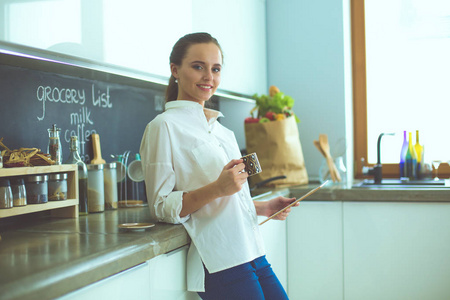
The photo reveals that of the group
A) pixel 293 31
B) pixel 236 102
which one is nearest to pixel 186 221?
pixel 236 102

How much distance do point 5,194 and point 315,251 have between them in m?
1.50

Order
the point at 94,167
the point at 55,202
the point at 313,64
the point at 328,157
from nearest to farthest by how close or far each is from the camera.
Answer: the point at 55,202 < the point at 94,167 < the point at 328,157 < the point at 313,64

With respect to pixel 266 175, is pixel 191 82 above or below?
above

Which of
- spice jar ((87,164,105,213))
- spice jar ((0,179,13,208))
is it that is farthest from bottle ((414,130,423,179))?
spice jar ((0,179,13,208))

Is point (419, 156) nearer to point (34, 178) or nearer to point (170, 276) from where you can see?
point (170, 276)

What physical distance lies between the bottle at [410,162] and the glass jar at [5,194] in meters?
2.11

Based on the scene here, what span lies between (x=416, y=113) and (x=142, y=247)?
234cm

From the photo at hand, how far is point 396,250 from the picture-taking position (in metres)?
2.23

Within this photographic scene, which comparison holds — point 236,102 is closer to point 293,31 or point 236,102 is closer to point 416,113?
point 293,31

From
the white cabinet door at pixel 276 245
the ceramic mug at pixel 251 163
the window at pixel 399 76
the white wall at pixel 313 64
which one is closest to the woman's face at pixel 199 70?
the ceramic mug at pixel 251 163

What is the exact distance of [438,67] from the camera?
9.65 ft

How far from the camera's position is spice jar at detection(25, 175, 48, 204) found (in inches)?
53.0

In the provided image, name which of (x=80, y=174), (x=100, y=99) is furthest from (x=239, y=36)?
(x=80, y=174)

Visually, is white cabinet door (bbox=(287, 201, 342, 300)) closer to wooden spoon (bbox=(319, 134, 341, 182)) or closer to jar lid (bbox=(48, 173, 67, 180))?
wooden spoon (bbox=(319, 134, 341, 182))
